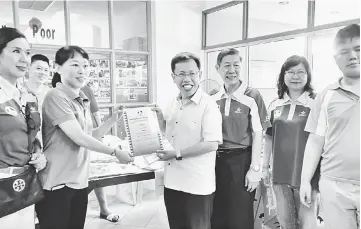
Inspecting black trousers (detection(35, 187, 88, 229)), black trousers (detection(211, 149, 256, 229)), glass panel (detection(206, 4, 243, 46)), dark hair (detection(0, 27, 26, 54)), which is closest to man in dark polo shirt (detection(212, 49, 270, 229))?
black trousers (detection(211, 149, 256, 229))

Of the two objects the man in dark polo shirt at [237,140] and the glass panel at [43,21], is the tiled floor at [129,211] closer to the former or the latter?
the man in dark polo shirt at [237,140]

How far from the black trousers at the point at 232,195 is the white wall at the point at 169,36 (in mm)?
3087

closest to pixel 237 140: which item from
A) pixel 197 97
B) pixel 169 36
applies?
pixel 197 97

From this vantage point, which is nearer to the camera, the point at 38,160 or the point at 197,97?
the point at 38,160

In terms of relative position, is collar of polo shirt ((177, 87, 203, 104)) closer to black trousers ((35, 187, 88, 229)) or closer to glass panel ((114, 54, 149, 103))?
black trousers ((35, 187, 88, 229))

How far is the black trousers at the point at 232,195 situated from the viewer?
1.81 metres

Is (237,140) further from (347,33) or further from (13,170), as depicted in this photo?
(13,170)

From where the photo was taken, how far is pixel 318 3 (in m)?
3.43

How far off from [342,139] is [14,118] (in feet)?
4.00

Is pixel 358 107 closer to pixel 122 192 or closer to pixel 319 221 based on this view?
pixel 319 221

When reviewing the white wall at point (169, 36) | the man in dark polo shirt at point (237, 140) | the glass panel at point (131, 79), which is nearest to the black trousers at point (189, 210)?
the man in dark polo shirt at point (237, 140)

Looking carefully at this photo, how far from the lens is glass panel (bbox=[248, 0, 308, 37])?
3717mm

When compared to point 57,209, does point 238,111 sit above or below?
above

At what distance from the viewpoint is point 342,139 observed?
0.84m
